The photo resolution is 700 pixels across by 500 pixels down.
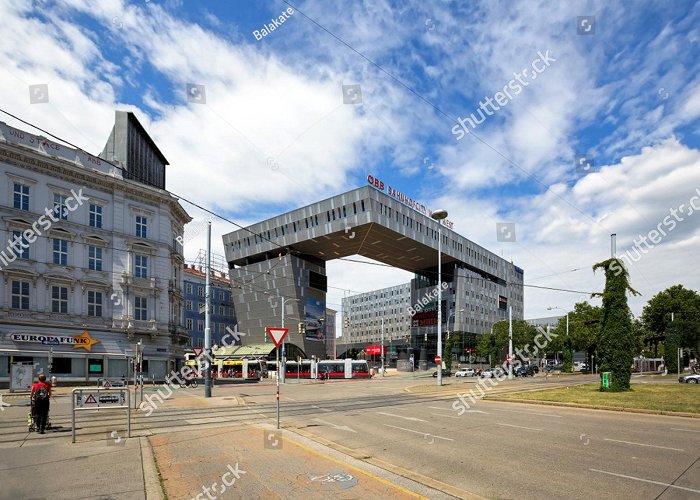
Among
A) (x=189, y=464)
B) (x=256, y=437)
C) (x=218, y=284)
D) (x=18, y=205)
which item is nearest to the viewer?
(x=189, y=464)

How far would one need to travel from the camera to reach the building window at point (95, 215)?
40.5 m

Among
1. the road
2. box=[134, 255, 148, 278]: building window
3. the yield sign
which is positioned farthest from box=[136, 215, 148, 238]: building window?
the yield sign

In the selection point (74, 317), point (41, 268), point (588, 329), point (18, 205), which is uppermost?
point (18, 205)

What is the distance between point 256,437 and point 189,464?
332cm

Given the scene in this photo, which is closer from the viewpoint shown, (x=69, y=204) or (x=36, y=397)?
(x=36, y=397)

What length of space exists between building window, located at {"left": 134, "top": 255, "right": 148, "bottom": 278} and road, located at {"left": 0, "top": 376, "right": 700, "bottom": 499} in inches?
964

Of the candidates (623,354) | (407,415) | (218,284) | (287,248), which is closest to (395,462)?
(407,415)

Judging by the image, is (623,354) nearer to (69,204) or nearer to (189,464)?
(189,464)

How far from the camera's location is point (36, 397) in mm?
13422

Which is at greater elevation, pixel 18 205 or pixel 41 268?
pixel 18 205

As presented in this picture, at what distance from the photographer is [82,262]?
3919 centimetres

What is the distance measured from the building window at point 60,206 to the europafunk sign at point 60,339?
30.8 ft

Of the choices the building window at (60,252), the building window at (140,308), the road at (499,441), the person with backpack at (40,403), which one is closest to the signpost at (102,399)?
the road at (499,441)

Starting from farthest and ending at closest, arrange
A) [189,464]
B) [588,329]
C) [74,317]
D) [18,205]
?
[588,329]
[74,317]
[18,205]
[189,464]
